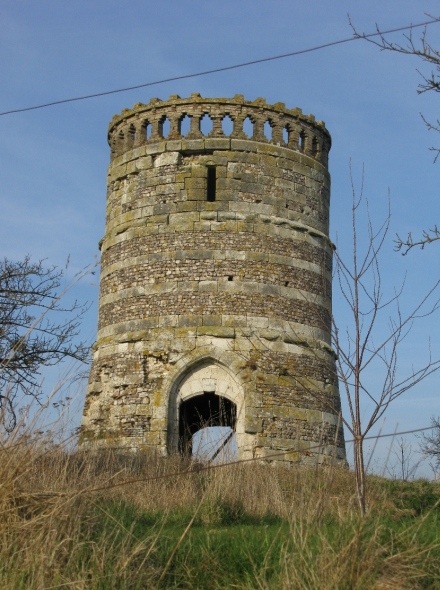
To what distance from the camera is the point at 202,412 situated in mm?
17078

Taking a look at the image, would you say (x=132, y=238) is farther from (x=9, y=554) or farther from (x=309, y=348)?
(x=9, y=554)

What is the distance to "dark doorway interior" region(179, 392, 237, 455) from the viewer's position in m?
15.1

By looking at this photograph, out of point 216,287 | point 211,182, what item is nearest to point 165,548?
point 216,287

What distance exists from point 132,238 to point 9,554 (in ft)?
35.4

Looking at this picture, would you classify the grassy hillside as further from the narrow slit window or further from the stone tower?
the narrow slit window

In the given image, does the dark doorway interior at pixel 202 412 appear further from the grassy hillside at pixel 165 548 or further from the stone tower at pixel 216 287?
the grassy hillside at pixel 165 548

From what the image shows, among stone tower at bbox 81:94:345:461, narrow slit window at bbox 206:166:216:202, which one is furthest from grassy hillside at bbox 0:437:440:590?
narrow slit window at bbox 206:166:216:202

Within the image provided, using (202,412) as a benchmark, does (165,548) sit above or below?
below

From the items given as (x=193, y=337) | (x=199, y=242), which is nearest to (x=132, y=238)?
(x=199, y=242)

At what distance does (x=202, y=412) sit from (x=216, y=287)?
3476 mm

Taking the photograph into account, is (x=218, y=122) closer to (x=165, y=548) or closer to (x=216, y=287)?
(x=216, y=287)

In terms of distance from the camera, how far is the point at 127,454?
14047 mm

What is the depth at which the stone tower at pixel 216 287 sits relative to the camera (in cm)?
1455

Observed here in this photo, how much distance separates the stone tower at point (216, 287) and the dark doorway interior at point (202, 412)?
0.07 metres
